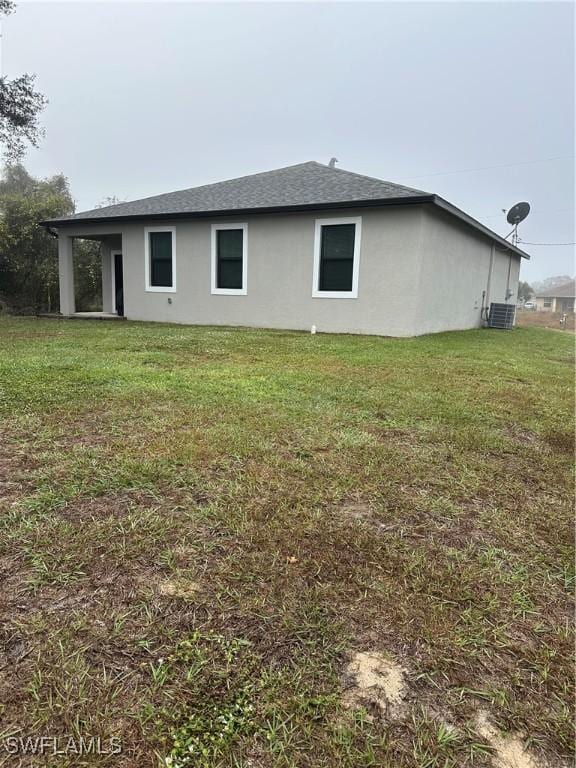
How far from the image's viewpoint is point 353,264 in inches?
384

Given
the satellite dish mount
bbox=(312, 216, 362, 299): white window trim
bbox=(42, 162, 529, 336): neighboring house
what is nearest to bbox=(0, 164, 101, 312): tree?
bbox=(42, 162, 529, 336): neighboring house

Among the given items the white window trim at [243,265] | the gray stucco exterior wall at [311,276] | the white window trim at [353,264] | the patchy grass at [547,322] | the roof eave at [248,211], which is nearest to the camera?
the roof eave at [248,211]

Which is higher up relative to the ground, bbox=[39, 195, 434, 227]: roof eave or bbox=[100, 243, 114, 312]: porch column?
bbox=[39, 195, 434, 227]: roof eave

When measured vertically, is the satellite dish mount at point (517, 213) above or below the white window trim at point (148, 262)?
above

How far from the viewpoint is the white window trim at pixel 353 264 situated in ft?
31.4

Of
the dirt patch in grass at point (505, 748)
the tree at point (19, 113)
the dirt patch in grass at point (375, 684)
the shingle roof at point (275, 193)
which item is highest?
the tree at point (19, 113)

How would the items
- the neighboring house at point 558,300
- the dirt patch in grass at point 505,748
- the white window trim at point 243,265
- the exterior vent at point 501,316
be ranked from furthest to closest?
the neighboring house at point 558,300
the exterior vent at point 501,316
the white window trim at point 243,265
the dirt patch in grass at point 505,748

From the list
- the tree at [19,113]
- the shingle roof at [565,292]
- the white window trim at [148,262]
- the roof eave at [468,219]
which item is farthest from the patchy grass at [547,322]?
the shingle roof at [565,292]

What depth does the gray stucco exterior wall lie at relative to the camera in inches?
369

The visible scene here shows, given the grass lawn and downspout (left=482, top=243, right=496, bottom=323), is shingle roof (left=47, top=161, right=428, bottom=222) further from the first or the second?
the grass lawn

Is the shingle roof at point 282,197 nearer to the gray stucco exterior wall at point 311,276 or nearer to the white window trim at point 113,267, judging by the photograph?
the gray stucco exterior wall at point 311,276

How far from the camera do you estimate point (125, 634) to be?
1289mm

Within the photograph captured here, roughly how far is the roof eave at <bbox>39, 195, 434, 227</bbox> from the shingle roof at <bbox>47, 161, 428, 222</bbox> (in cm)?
5

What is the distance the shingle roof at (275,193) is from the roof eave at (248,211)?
5cm
